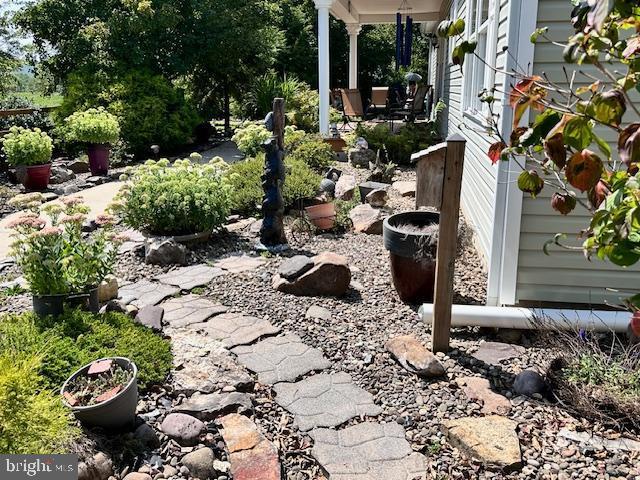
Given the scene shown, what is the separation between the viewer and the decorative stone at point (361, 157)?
9.09 metres

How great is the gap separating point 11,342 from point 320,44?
313 inches

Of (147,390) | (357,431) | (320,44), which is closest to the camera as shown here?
(357,431)

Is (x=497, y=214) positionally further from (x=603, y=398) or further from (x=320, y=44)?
(x=320, y=44)

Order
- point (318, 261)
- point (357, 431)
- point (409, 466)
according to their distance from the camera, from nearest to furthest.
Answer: point (409, 466) < point (357, 431) < point (318, 261)

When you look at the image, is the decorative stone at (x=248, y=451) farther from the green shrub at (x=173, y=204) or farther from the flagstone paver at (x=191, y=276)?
the green shrub at (x=173, y=204)

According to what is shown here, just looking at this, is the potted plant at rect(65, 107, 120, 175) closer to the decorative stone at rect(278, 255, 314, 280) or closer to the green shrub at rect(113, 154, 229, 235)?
the green shrub at rect(113, 154, 229, 235)

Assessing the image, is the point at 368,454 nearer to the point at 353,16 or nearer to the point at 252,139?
the point at 252,139

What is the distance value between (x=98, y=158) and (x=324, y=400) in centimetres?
753

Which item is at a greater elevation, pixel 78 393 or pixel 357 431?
pixel 78 393

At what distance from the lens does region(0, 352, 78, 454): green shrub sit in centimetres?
180

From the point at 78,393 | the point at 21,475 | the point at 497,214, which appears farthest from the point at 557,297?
the point at 21,475

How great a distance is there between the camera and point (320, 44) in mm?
9438

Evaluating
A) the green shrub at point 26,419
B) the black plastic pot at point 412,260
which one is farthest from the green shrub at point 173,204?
the green shrub at point 26,419

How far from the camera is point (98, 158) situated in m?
9.02
